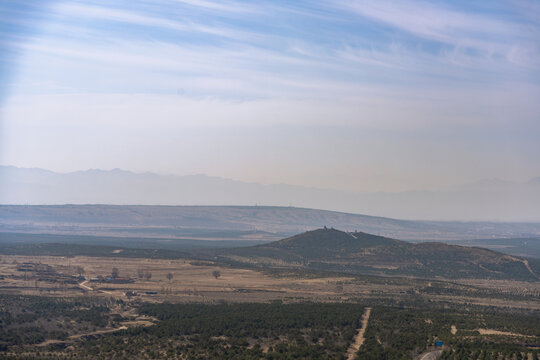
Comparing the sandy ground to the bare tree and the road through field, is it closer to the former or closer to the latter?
the road through field

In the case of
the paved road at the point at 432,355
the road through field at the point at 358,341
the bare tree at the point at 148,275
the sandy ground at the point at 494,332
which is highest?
the sandy ground at the point at 494,332

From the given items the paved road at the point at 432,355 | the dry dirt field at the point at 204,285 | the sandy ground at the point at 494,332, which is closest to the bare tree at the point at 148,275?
the dry dirt field at the point at 204,285

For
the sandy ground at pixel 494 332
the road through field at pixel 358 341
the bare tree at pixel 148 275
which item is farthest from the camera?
the bare tree at pixel 148 275

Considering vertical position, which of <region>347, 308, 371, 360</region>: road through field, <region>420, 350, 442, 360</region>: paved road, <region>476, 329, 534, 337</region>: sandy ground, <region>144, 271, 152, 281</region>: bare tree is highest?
<region>476, 329, 534, 337</region>: sandy ground

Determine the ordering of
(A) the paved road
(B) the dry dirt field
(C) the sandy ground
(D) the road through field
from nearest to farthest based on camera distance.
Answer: (A) the paved road → (D) the road through field → (C) the sandy ground → (B) the dry dirt field

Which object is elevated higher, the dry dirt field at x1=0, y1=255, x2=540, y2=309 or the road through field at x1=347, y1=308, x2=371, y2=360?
the road through field at x1=347, y1=308, x2=371, y2=360

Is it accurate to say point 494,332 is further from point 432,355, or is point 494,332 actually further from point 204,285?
point 204,285

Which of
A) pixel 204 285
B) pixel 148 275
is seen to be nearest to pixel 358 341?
pixel 204 285

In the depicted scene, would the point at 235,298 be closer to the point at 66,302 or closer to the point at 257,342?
the point at 66,302

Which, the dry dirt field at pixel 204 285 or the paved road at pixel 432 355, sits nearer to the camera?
the paved road at pixel 432 355

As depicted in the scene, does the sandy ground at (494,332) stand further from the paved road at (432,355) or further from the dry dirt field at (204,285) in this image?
the dry dirt field at (204,285)

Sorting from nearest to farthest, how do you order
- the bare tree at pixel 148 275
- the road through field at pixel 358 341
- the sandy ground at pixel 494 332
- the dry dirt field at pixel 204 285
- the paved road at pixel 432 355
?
the paved road at pixel 432 355
the road through field at pixel 358 341
the sandy ground at pixel 494 332
the dry dirt field at pixel 204 285
the bare tree at pixel 148 275

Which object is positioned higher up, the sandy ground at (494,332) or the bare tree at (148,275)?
the sandy ground at (494,332)

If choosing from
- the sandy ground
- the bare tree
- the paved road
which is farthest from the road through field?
the bare tree
